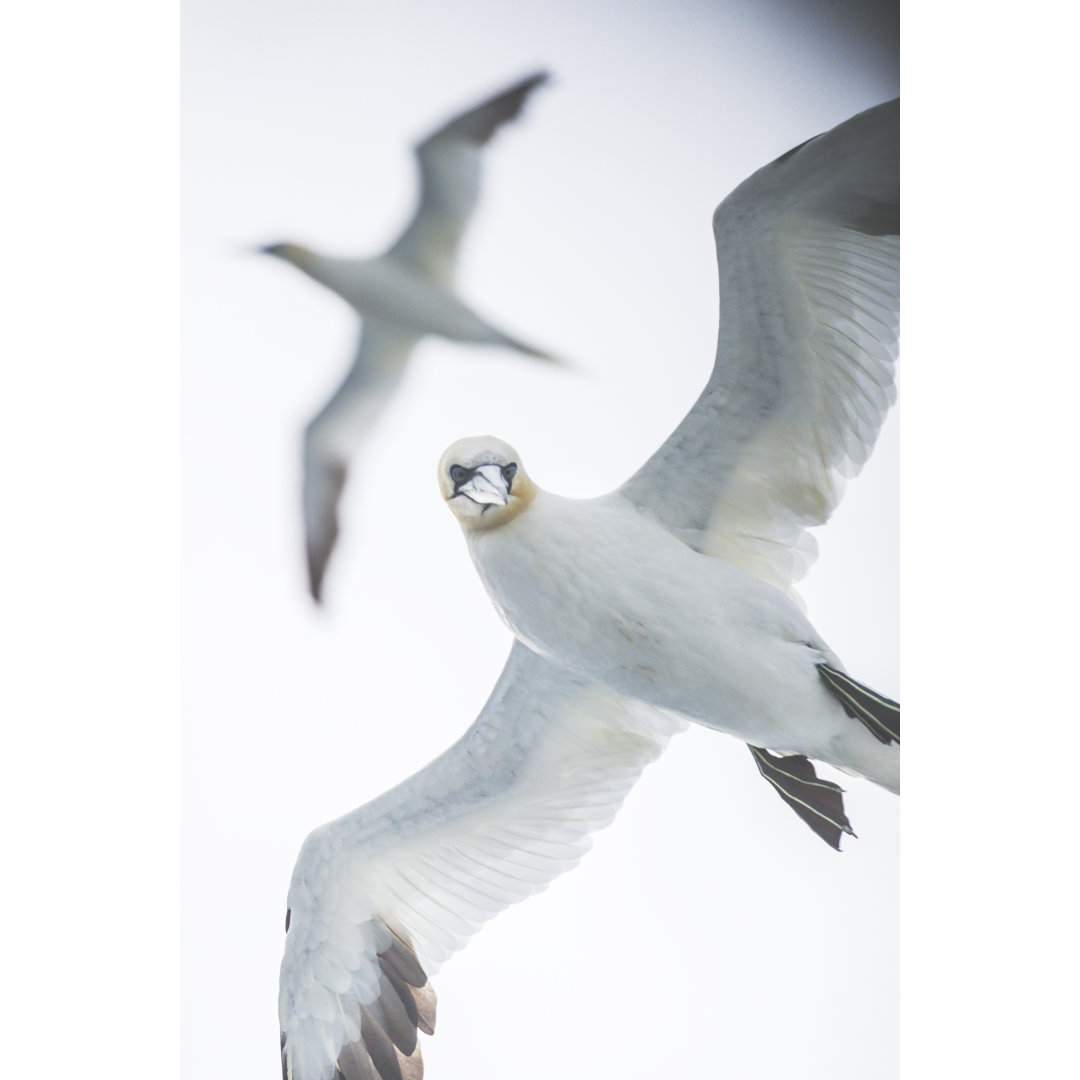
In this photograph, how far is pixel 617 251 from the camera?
1.50 m

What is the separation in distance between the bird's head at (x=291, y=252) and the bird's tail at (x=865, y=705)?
703 millimetres

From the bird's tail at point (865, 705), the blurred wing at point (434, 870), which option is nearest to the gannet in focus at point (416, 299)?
the blurred wing at point (434, 870)

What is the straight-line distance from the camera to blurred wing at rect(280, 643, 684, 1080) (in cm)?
150

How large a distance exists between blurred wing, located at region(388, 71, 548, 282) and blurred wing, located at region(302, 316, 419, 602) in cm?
9

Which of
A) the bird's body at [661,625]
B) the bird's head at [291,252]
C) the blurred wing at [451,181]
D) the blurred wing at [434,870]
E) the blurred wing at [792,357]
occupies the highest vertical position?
the blurred wing at [451,181]

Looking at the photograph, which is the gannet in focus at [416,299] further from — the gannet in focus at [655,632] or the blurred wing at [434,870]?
the blurred wing at [434,870]

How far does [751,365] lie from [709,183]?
0.71ft

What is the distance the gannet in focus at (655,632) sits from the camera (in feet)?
4.63

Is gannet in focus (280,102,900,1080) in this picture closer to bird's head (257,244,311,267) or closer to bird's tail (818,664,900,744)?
bird's tail (818,664,900,744)

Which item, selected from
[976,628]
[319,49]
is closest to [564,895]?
[976,628]

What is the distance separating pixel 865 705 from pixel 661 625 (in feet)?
0.73

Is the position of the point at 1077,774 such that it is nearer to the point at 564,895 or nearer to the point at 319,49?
the point at 564,895

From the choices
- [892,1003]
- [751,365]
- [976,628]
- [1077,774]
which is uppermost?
[751,365]

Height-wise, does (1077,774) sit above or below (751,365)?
below
